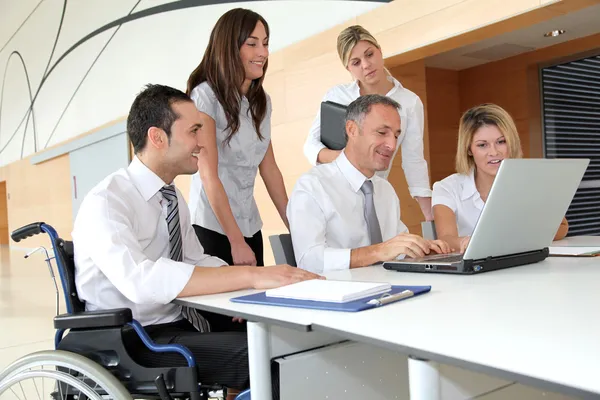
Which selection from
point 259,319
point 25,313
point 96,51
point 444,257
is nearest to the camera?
point 259,319

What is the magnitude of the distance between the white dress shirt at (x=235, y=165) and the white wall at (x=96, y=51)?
2933 millimetres

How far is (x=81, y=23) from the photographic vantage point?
10.2 m

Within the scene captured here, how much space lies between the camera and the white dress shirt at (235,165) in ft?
7.34

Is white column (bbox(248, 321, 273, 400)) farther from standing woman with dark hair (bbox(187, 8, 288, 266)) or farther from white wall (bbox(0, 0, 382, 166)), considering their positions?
white wall (bbox(0, 0, 382, 166))

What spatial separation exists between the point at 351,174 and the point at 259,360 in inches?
40.0

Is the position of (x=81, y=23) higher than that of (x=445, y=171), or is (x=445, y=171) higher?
(x=81, y=23)

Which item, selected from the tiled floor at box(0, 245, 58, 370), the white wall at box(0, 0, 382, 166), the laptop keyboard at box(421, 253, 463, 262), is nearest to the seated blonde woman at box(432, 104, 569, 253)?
the laptop keyboard at box(421, 253, 463, 262)

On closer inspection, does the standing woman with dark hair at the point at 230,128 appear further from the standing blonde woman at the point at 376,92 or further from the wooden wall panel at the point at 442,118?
the wooden wall panel at the point at 442,118

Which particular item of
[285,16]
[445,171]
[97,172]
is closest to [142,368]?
[285,16]

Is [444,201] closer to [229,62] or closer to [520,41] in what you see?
[229,62]

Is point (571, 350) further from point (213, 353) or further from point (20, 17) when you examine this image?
point (20, 17)

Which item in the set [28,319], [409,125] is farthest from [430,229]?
[28,319]

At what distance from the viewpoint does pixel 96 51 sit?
9727 mm

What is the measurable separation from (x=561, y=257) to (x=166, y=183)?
119 centimetres
